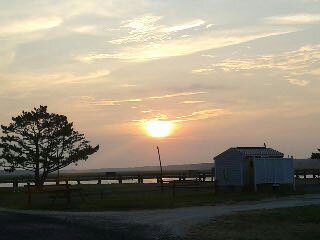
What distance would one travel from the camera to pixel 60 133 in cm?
5194

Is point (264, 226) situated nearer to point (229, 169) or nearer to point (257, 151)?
point (229, 169)

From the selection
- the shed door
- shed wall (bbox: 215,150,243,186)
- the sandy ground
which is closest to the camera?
the sandy ground

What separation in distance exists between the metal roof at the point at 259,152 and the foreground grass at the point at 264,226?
646 inches

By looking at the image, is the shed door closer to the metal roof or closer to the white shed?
the white shed

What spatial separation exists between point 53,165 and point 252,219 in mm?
32655

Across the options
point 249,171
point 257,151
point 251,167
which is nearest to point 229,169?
point 249,171

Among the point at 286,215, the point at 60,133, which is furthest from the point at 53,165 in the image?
the point at 286,215

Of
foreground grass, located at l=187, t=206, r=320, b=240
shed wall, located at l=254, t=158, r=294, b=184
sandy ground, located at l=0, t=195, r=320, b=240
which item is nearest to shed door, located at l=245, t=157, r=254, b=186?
shed wall, located at l=254, t=158, r=294, b=184

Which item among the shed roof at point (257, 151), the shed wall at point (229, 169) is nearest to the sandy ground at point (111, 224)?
the shed wall at point (229, 169)

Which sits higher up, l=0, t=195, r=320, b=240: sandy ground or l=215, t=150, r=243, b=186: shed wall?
l=215, t=150, r=243, b=186: shed wall

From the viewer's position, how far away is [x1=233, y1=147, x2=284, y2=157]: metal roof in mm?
41781

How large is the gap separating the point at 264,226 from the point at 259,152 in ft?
72.0

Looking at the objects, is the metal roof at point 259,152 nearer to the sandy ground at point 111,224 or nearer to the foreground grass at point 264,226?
the sandy ground at point 111,224

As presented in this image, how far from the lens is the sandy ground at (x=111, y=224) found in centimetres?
1861
